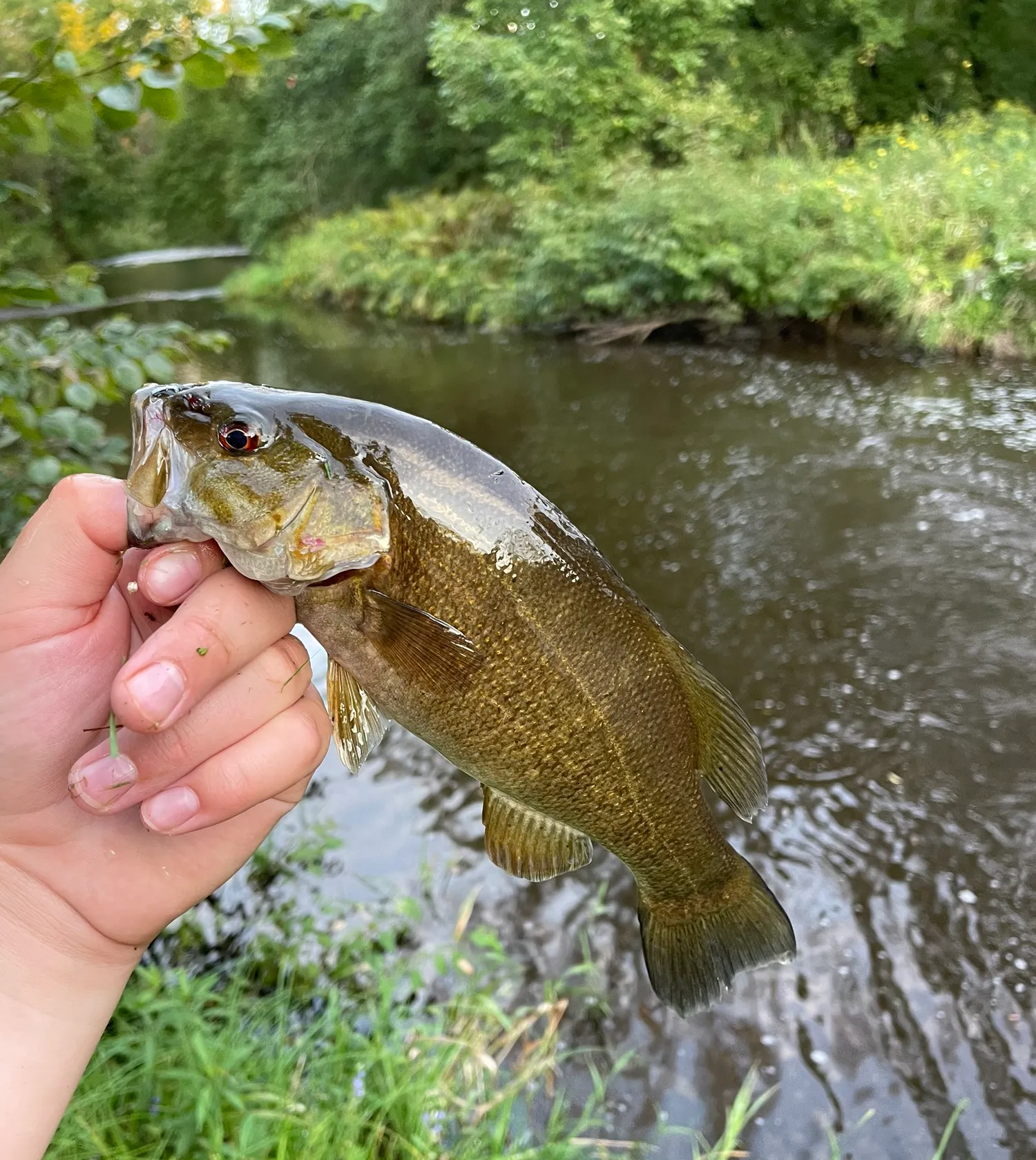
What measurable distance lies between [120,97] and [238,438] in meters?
1.08

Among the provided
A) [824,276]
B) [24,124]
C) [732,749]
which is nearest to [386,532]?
[732,749]

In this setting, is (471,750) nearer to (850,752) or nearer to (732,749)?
(732,749)

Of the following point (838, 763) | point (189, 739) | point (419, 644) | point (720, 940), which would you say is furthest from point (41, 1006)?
point (838, 763)

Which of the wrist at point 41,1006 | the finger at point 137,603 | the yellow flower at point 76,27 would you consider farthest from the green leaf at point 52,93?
the wrist at point 41,1006

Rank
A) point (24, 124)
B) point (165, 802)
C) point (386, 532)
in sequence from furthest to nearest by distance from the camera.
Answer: point (24, 124), point (386, 532), point (165, 802)

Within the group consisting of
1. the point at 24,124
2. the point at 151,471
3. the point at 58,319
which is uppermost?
the point at 24,124

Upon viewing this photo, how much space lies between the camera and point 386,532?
152 cm

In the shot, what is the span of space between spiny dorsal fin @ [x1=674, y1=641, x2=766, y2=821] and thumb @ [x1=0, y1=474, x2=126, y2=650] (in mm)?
1168

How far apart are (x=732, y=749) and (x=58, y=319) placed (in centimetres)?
272

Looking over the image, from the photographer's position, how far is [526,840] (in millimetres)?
1823

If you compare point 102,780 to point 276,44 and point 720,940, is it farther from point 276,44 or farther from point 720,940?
point 276,44

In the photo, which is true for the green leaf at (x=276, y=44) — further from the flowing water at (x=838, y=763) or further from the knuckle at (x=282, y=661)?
the flowing water at (x=838, y=763)

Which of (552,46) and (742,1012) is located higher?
(552,46)

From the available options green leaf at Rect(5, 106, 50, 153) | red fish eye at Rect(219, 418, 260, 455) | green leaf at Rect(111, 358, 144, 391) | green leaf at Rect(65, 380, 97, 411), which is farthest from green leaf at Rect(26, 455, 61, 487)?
red fish eye at Rect(219, 418, 260, 455)
